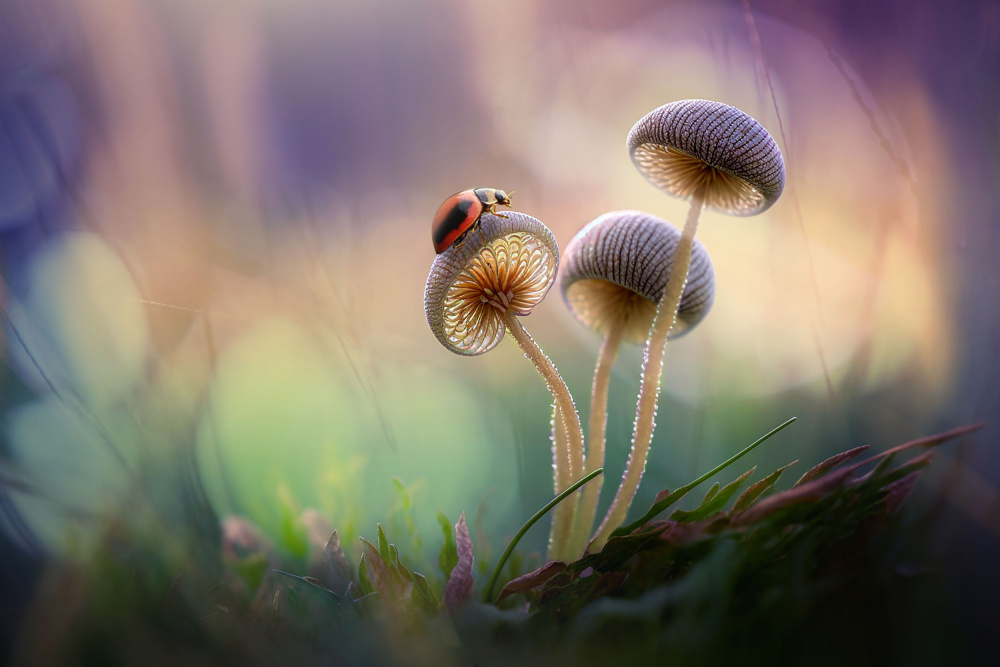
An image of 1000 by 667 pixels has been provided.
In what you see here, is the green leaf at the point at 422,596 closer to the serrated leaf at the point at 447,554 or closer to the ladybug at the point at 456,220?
the serrated leaf at the point at 447,554

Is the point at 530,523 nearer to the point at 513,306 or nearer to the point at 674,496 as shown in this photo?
the point at 674,496

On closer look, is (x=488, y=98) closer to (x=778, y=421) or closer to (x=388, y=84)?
(x=388, y=84)

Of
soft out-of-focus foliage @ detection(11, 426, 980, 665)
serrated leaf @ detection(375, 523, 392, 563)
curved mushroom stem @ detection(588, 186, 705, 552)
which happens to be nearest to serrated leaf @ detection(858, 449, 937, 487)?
soft out-of-focus foliage @ detection(11, 426, 980, 665)

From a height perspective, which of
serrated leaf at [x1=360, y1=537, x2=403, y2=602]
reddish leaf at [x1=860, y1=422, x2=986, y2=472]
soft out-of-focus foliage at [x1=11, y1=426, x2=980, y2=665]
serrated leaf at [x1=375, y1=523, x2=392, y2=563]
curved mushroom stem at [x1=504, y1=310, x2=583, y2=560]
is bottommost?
soft out-of-focus foliage at [x1=11, y1=426, x2=980, y2=665]

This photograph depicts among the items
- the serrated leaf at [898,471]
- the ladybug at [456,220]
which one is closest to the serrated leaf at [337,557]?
the ladybug at [456,220]

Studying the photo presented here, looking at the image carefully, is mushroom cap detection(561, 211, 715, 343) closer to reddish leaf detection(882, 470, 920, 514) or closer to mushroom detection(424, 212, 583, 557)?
mushroom detection(424, 212, 583, 557)

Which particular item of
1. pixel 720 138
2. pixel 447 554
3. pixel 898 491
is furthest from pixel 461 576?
pixel 720 138
